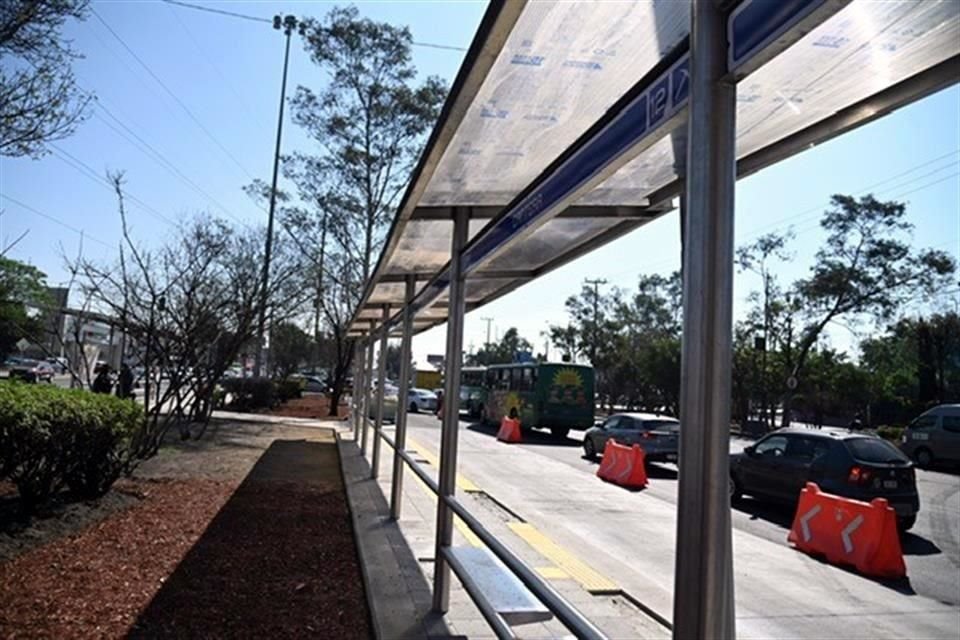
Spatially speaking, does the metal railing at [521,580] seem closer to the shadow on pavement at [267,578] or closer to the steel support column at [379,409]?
the shadow on pavement at [267,578]

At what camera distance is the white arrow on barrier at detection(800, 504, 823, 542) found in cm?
812

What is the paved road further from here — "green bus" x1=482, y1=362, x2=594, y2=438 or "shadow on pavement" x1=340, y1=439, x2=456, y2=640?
"green bus" x1=482, y1=362, x2=594, y2=438

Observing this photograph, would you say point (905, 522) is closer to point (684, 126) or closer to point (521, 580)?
point (521, 580)

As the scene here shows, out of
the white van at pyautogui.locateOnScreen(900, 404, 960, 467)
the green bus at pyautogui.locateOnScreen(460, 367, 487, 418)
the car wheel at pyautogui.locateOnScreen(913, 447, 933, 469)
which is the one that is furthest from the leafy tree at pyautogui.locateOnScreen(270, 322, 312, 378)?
the white van at pyautogui.locateOnScreen(900, 404, 960, 467)

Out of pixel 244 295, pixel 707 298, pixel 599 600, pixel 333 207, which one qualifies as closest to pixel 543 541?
pixel 599 600

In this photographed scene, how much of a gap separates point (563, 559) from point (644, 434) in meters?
9.89

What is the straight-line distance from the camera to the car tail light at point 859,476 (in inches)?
356

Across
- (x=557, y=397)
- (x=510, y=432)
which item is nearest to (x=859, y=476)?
(x=510, y=432)

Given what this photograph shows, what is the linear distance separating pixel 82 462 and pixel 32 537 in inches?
46.5

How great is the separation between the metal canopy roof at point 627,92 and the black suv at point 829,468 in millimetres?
5809

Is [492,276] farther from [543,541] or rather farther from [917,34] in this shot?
[917,34]

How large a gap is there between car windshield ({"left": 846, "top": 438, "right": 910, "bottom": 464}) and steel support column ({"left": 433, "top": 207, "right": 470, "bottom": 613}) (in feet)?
22.3

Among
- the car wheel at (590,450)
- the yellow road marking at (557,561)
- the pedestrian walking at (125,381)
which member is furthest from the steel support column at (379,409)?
the car wheel at (590,450)

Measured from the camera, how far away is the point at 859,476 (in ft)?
30.0
